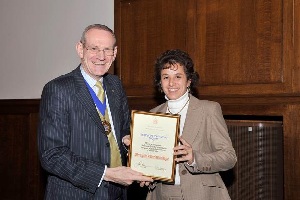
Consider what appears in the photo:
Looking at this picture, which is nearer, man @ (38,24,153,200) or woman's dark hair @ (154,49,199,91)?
man @ (38,24,153,200)

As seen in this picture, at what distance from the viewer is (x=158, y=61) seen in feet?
8.02

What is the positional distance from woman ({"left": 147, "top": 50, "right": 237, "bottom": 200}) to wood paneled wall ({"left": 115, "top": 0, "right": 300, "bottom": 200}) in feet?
2.06

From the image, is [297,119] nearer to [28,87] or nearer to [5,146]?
[28,87]

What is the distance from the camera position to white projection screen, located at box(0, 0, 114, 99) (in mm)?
4051

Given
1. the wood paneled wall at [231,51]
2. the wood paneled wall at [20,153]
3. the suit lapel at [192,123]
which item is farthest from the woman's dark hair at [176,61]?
the wood paneled wall at [20,153]

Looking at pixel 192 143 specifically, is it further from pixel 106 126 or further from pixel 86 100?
pixel 86 100

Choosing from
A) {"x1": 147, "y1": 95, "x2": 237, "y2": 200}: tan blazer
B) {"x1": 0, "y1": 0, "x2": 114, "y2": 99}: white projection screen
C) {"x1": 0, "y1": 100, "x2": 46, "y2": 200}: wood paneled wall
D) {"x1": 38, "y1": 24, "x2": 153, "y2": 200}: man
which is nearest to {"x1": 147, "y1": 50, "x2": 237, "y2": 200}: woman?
{"x1": 147, "y1": 95, "x2": 237, "y2": 200}: tan blazer

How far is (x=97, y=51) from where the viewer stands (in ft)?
7.22

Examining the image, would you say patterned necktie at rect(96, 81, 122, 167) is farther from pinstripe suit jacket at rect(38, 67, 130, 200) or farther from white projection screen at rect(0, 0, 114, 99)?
white projection screen at rect(0, 0, 114, 99)

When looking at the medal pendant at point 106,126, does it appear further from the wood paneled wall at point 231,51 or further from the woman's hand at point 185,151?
the wood paneled wall at point 231,51

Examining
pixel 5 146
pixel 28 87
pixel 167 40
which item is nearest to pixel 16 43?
pixel 28 87

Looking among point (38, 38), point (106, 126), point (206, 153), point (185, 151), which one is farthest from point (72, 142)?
point (38, 38)

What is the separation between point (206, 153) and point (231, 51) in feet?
3.30

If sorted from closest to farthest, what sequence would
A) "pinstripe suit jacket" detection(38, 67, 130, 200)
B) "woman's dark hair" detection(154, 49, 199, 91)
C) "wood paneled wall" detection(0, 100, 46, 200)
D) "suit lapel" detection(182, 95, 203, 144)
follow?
1. "pinstripe suit jacket" detection(38, 67, 130, 200)
2. "suit lapel" detection(182, 95, 203, 144)
3. "woman's dark hair" detection(154, 49, 199, 91)
4. "wood paneled wall" detection(0, 100, 46, 200)
